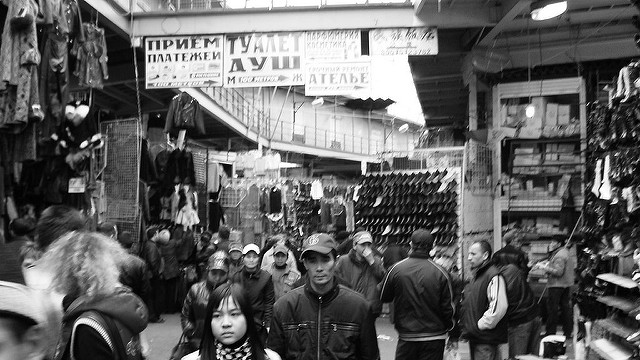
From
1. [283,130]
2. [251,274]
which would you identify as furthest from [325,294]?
[283,130]

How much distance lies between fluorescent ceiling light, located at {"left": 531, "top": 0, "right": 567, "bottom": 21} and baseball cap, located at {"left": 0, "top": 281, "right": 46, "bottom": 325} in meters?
8.55

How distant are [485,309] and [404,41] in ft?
17.2

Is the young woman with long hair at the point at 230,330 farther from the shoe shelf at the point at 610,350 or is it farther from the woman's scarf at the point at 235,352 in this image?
the shoe shelf at the point at 610,350

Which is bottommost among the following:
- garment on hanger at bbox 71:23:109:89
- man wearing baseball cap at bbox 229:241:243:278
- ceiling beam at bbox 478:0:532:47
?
man wearing baseball cap at bbox 229:241:243:278

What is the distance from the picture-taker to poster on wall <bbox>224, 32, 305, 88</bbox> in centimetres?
1073

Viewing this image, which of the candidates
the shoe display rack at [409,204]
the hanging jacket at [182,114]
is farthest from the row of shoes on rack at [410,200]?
the hanging jacket at [182,114]

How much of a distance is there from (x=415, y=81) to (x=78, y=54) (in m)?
9.43

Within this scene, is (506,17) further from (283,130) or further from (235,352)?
(283,130)

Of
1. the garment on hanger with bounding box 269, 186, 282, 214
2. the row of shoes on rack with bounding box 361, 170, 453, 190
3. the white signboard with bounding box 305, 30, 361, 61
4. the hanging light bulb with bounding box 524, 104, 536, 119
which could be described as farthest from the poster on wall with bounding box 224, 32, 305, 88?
the garment on hanger with bounding box 269, 186, 282, 214

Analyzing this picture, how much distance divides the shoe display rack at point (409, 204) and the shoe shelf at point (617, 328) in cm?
625

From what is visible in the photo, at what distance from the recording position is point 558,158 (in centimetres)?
1203

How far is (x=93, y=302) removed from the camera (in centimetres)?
324

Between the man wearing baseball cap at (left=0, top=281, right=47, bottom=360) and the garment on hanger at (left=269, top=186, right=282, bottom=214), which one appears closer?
the man wearing baseball cap at (left=0, top=281, right=47, bottom=360)

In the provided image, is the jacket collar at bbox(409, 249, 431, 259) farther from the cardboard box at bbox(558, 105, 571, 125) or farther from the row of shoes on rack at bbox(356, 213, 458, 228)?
the cardboard box at bbox(558, 105, 571, 125)
